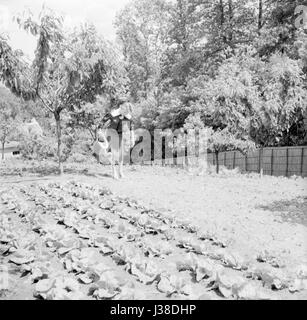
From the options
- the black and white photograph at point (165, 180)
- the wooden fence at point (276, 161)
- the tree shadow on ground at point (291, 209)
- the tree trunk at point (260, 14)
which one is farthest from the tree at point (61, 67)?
the tree trunk at point (260, 14)

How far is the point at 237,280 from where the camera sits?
436cm

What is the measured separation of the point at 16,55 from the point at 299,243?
31.4 feet

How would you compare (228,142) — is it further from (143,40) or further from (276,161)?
(143,40)

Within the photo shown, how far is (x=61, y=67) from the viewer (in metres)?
11.8

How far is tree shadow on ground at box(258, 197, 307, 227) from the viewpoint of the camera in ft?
25.8

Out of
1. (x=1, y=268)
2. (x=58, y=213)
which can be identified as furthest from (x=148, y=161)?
(x=1, y=268)

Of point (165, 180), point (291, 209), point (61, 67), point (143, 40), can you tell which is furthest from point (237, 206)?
point (143, 40)

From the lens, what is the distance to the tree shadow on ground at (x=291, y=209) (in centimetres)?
786

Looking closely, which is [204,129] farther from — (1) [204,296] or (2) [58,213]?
(1) [204,296]

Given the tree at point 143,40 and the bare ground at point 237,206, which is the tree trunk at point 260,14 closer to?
the tree at point 143,40

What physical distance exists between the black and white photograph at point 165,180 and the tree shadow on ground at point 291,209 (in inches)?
1.6

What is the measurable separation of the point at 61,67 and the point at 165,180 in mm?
4520

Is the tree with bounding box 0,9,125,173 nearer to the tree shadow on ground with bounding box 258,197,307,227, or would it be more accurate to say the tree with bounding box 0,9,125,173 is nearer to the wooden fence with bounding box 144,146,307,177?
the tree shadow on ground with bounding box 258,197,307,227

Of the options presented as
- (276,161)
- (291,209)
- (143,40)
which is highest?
(143,40)
